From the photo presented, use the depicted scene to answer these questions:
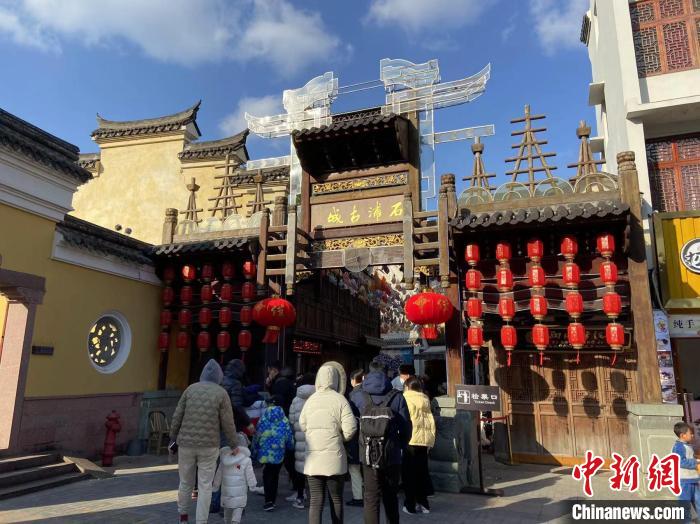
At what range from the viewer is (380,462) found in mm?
4598

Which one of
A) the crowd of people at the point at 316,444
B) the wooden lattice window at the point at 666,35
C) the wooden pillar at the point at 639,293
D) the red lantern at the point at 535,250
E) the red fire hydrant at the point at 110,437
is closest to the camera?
the crowd of people at the point at 316,444

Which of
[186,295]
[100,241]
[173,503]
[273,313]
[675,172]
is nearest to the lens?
[173,503]

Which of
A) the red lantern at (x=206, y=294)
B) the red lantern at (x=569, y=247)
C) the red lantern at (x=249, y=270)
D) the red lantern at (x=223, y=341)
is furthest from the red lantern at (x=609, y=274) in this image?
the red lantern at (x=206, y=294)

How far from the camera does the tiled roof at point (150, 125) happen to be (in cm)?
1797

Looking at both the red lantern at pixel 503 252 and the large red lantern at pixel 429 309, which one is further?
the red lantern at pixel 503 252

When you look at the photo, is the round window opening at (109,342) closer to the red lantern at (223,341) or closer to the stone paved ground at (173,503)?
the red lantern at (223,341)

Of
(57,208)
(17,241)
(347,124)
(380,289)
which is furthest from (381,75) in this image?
(17,241)

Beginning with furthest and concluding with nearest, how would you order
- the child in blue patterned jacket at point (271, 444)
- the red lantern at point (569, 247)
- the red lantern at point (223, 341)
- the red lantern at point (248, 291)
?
the red lantern at point (223, 341) → the red lantern at point (248, 291) → the red lantern at point (569, 247) → the child in blue patterned jacket at point (271, 444)

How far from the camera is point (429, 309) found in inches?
312

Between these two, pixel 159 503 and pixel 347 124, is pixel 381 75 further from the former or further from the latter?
pixel 159 503

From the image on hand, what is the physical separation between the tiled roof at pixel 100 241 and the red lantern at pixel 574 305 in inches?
345

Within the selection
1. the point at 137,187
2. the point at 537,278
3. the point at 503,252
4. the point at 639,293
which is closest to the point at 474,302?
the point at 503,252

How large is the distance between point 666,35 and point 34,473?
14562 mm

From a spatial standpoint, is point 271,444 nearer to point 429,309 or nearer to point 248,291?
point 429,309
